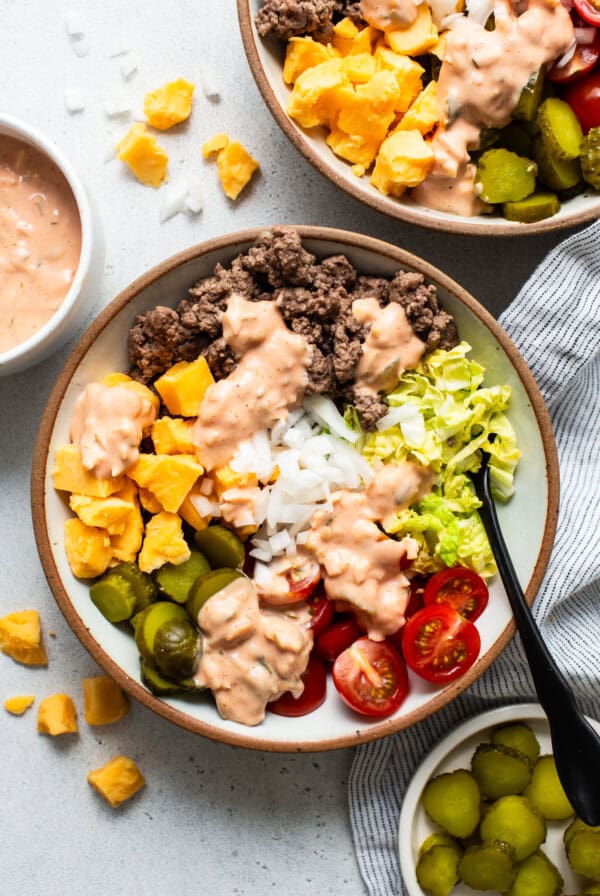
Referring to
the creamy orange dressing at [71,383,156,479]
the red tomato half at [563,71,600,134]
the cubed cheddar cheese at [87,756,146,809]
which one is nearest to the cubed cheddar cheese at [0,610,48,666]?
the cubed cheddar cheese at [87,756,146,809]

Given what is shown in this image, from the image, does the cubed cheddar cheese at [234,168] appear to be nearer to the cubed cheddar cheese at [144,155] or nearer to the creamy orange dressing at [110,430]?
the cubed cheddar cheese at [144,155]

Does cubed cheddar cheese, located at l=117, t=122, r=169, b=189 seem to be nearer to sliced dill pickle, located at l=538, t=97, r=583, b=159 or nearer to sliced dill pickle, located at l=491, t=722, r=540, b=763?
sliced dill pickle, located at l=538, t=97, r=583, b=159

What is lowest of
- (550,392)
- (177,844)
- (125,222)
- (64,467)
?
(177,844)

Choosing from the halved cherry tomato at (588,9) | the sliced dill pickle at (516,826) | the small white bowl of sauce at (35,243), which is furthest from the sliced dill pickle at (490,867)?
the halved cherry tomato at (588,9)

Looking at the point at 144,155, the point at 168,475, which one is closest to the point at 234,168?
the point at 144,155

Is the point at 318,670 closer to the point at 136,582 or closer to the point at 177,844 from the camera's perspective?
the point at 136,582

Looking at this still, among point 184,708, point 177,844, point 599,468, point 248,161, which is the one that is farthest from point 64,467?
point 599,468
